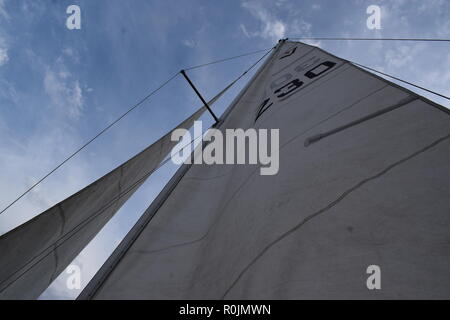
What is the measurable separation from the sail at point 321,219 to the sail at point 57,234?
680mm

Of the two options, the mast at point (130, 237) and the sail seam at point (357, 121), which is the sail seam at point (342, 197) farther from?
the mast at point (130, 237)

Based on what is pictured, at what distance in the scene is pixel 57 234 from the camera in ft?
6.72

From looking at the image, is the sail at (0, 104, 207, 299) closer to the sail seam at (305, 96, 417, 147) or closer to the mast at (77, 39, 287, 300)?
the mast at (77, 39, 287, 300)

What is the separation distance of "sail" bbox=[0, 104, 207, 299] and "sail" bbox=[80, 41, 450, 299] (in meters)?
0.68

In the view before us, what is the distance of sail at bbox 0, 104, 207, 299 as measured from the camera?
1.74 metres

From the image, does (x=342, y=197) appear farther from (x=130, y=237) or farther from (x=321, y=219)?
(x=130, y=237)

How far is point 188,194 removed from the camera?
1.93 meters

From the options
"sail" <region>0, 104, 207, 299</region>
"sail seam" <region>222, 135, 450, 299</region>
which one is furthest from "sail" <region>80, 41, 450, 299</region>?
"sail" <region>0, 104, 207, 299</region>

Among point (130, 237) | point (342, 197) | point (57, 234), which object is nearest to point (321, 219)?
point (342, 197)

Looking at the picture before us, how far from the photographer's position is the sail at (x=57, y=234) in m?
1.74

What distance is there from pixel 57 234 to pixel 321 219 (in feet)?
6.45

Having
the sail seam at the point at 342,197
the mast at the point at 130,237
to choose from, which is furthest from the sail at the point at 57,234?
the sail seam at the point at 342,197

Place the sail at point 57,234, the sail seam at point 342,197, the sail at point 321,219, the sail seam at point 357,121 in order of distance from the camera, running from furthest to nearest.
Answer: the sail at point 57,234, the sail seam at point 357,121, the sail seam at point 342,197, the sail at point 321,219
